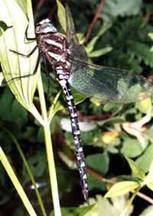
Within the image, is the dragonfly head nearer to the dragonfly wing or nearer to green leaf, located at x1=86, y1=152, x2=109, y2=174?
the dragonfly wing

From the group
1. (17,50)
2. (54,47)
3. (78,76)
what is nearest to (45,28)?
(54,47)

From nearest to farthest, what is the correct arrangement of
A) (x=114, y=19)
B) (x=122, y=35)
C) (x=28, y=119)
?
(x=28, y=119), (x=122, y=35), (x=114, y=19)

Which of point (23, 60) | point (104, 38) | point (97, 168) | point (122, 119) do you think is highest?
point (23, 60)

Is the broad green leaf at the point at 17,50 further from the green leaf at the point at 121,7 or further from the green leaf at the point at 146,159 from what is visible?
the green leaf at the point at 121,7

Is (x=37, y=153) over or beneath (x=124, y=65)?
beneath

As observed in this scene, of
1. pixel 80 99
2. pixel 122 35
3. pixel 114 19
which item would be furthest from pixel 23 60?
pixel 114 19

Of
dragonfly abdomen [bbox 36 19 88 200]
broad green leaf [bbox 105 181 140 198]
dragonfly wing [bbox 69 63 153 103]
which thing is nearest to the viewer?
broad green leaf [bbox 105 181 140 198]

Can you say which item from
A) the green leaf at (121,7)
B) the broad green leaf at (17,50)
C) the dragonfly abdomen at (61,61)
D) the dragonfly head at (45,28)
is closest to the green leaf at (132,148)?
the dragonfly abdomen at (61,61)

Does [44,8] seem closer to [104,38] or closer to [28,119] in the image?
[104,38]

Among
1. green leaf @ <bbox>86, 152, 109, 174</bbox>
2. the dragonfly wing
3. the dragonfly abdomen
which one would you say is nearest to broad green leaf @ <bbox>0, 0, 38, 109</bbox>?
the dragonfly abdomen
